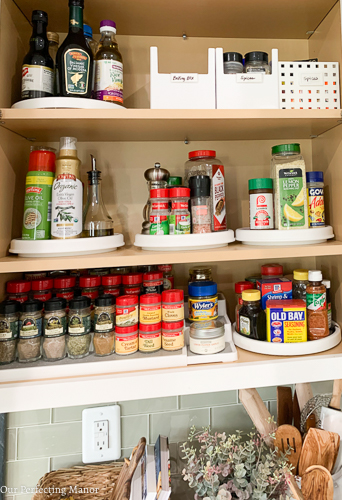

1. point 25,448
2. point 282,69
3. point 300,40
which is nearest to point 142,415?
point 25,448

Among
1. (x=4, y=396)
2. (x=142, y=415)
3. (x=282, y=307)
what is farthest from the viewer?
(x=142, y=415)

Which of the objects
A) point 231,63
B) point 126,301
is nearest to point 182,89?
point 231,63

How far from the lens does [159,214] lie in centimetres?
86

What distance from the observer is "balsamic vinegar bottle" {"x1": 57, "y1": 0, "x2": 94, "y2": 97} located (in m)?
0.80

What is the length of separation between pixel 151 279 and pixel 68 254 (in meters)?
0.24

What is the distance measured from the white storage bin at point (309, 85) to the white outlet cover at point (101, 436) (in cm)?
112

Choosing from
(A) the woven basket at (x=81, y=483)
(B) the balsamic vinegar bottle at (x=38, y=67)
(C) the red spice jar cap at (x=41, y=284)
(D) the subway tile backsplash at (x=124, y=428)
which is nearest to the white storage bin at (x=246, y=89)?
(B) the balsamic vinegar bottle at (x=38, y=67)

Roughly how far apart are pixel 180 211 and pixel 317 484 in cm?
79

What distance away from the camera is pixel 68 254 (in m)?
0.81

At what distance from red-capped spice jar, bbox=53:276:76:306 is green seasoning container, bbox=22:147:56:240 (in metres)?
0.13

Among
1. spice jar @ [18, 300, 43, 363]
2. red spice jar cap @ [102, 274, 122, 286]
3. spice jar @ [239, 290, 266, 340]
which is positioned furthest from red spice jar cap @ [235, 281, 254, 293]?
spice jar @ [18, 300, 43, 363]

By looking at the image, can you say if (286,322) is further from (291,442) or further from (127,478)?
(127,478)

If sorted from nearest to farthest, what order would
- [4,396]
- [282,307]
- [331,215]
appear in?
[4,396], [282,307], [331,215]

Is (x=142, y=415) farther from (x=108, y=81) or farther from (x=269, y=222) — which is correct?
(x=108, y=81)
